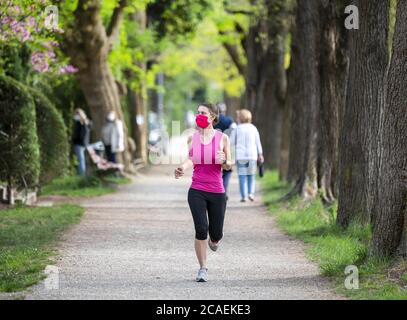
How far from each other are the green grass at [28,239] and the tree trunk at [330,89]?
15.4ft

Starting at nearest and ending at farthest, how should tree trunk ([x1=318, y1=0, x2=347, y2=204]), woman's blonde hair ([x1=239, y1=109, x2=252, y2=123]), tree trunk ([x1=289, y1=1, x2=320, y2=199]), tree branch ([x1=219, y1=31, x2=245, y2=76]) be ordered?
tree trunk ([x1=318, y1=0, x2=347, y2=204]) → tree trunk ([x1=289, y1=1, x2=320, y2=199]) → woman's blonde hair ([x1=239, y1=109, x2=252, y2=123]) → tree branch ([x1=219, y1=31, x2=245, y2=76])

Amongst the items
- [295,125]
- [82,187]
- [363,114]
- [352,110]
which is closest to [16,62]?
[82,187]

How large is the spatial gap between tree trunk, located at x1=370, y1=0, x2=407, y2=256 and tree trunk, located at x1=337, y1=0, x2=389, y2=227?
3.10 m

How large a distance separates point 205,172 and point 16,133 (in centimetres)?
875

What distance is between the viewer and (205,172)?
11.0 meters

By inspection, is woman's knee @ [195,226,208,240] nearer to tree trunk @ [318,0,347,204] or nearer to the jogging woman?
the jogging woman

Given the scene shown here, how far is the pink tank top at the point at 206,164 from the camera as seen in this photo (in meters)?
11.0

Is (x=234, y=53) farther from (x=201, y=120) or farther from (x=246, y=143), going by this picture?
(x=201, y=120)

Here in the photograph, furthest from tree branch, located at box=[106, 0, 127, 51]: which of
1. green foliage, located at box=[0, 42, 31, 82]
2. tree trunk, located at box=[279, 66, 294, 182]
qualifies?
green foliage, located at box=[0, 42, 31, 82]

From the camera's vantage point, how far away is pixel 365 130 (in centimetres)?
1533

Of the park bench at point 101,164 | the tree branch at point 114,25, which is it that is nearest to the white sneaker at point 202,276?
the park bench at point 101,164

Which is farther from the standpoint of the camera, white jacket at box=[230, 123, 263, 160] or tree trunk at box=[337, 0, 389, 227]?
white jacket at box=[230, 123, 263, 160]

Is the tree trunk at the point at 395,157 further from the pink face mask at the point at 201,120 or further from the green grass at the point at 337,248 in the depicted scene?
the pink face mask at the point at 201,120

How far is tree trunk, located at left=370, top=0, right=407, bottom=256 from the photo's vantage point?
35.8 ft
